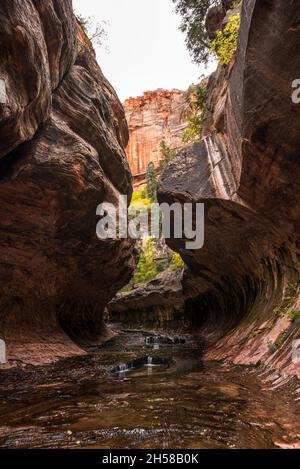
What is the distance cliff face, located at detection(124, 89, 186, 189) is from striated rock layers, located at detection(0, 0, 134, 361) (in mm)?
60145

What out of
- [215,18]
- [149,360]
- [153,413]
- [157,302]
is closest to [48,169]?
[149,360]

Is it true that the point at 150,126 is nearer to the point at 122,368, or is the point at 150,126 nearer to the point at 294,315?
the point at 122,368

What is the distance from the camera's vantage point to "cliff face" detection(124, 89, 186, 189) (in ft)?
240

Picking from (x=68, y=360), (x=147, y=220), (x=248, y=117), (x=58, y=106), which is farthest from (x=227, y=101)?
(x=147, y=220)

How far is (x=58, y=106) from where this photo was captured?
9922mm

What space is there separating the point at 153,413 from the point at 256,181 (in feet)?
20.0

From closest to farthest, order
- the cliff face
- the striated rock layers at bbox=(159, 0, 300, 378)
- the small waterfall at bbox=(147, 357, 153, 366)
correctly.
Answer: the striated rock layers at bbox=(159, 0, 300, 378), the small waterfall at bbox=(147, 357, 153, 366), the cliff face

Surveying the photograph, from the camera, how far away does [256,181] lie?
27.1 ft

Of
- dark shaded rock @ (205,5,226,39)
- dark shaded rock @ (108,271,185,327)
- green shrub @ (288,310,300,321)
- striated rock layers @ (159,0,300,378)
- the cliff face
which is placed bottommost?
dark shaded rock @ (108,271,185,327)

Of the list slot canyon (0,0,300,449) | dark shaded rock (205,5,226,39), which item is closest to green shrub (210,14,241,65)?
slot canyon (0,0,300,449)

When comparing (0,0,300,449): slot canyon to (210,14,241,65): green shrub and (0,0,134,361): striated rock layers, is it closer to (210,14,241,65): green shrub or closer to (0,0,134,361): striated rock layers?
(0,0,134,361): striated rock layers

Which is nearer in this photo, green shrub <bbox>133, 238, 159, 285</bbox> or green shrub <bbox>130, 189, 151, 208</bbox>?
green shrub <bbox>133, 238, 159, 285</bbox>

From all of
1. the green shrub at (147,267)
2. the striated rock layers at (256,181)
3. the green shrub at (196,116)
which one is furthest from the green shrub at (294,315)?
the green shrub at (147,267)

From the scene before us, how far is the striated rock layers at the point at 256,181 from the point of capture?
6059mm
